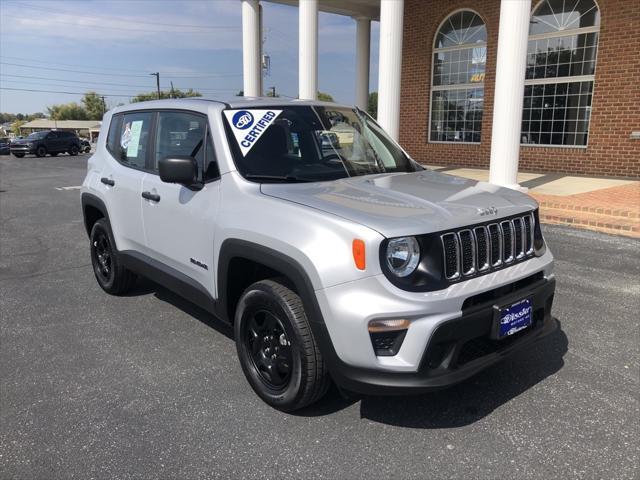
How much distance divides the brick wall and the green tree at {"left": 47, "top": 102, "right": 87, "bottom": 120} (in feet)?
434

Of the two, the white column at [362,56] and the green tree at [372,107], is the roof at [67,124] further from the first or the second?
the white column at [362,56]

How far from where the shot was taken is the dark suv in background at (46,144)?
30766mm

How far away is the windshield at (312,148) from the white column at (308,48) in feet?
30.0

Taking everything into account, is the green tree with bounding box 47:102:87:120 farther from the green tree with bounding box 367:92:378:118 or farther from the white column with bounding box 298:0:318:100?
the white column with bounding box 298:0:318:100

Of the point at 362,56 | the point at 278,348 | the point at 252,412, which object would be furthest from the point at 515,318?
the point at 362,56

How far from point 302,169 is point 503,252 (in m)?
1.38

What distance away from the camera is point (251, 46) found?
601 inches

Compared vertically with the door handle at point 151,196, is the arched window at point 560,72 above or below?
above

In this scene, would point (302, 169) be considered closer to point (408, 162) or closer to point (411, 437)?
point (408, 162)

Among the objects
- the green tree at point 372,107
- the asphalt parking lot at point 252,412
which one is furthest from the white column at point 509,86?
the green tree at point 372,107

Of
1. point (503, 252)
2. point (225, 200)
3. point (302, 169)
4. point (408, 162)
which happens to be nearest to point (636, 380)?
Answer: point (503, 252)

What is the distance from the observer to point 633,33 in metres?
11.8

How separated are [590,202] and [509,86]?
8.08 feet

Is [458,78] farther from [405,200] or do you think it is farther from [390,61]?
[405,200]
